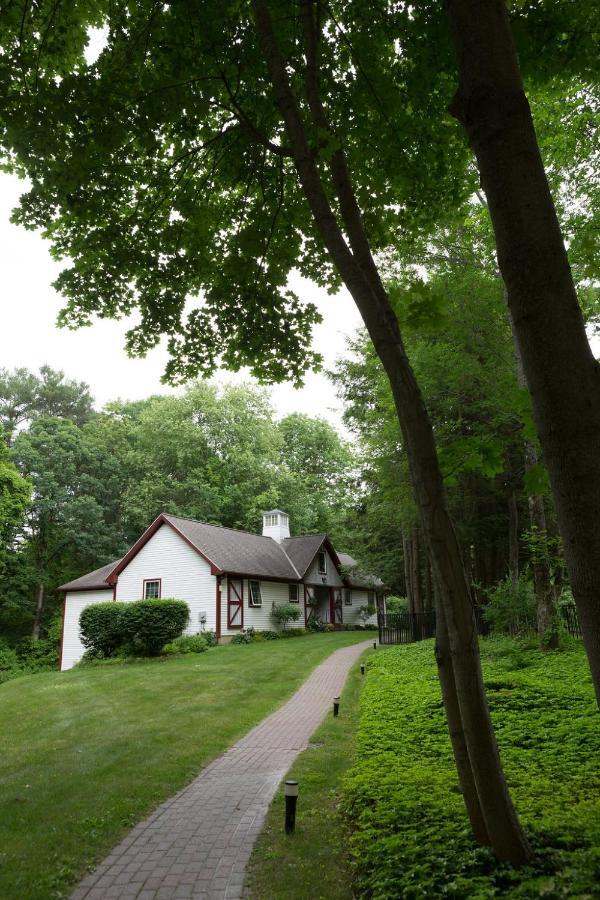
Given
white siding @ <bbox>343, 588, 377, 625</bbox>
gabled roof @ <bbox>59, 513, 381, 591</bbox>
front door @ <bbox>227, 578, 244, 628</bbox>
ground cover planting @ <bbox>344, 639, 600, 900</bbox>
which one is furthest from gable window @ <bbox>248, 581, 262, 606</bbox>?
ground cover planting @ <bbox>344, 639, 600, 900</bbox>

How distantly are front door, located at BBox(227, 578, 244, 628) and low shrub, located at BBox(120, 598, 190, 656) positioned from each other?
3507 millimetres

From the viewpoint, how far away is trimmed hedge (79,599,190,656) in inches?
925

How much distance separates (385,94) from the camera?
5.64 metres

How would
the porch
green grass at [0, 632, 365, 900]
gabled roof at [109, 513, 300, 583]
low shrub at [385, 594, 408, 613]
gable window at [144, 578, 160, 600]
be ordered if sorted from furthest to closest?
low shrub at [385, 594, 408, 613]
the porch
gable window at [144, 578, 160, 600]
gabled roof at [109, 513, 300, 583]
green grass at [0, 632, 365, 900]

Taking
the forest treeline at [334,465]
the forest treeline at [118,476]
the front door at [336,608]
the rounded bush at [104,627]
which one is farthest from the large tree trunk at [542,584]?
the front door at [336,608]

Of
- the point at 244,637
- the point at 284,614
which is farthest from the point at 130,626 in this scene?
the point at 284,614

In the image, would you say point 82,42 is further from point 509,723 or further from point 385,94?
point 509,723

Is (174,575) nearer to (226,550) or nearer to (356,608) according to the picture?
(226,550)

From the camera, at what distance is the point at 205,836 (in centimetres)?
590

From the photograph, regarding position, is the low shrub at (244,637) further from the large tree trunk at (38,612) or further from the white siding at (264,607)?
the large tree trunk at (38,612)

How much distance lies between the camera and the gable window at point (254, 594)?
28812 millimetres

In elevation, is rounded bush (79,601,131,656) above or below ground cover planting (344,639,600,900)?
above

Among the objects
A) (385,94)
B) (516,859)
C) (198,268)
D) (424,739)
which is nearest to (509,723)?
(424,739)

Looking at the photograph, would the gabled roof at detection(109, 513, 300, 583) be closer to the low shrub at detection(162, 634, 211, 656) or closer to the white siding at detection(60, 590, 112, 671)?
the white siding at detection(60, 590, 112, 671)
